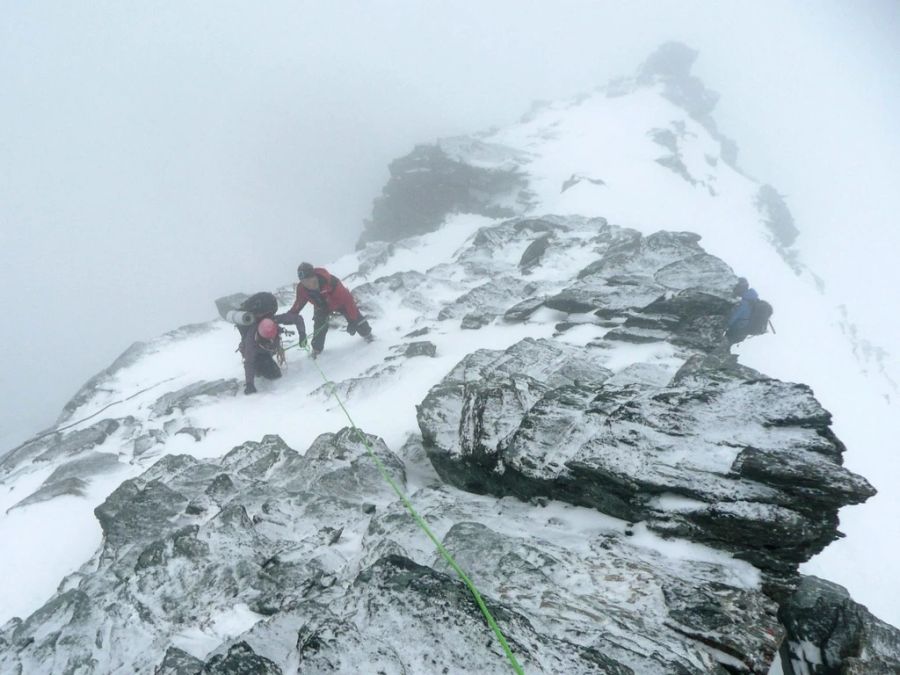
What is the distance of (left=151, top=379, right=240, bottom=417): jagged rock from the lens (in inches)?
378

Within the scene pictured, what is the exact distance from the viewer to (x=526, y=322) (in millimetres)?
9953

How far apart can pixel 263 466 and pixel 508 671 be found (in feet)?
15.6

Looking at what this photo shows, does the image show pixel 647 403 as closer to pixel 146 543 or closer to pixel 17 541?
pixel 146 543

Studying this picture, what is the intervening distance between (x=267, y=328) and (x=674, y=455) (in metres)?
7.55

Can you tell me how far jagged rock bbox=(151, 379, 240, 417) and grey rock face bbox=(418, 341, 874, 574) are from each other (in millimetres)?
6152

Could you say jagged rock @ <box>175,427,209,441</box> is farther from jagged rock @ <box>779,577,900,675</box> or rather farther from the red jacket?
jagged rock @ <box>779,577,900,675</box>

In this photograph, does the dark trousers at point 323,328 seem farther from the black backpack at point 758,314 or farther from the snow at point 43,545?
the black backpack at point 758,314

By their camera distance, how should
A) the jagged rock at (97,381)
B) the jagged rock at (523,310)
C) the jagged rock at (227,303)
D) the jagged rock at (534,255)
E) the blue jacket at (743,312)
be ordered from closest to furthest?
the blue jacket at (743,312) → the jagged rock at (523,310) → the jagged rock at (97,381) → the jagged rock at (534,255) → the jagged rock at (227,303)

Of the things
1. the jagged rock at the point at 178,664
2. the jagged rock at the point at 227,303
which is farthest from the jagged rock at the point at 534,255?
the jagged rock at the point at 178,664

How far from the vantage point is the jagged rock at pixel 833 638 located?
135 inches

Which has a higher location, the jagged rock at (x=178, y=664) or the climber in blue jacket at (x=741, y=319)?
the jagged rock at (x=178, y=664)

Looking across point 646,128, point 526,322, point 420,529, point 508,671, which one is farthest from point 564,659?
point 646,128

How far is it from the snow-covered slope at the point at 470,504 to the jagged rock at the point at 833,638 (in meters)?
0.05

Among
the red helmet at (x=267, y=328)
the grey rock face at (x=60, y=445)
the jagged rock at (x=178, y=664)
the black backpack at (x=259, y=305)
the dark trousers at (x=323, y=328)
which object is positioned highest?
the black backpack at (x=259, y=305)
